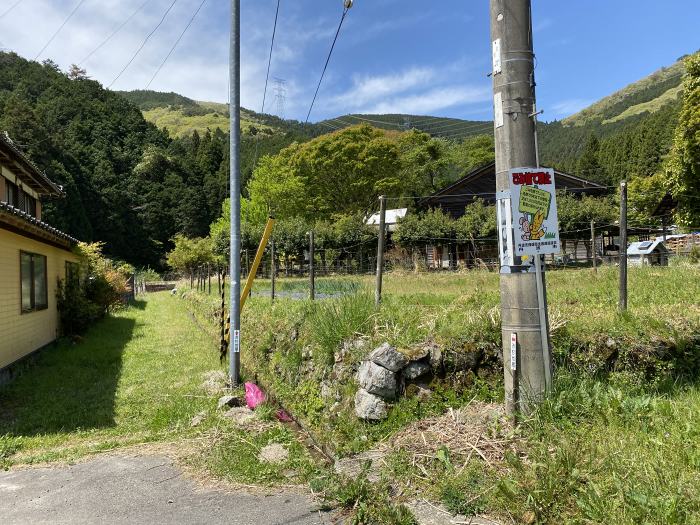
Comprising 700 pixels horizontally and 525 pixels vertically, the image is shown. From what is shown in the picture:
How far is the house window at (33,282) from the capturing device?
9234mm

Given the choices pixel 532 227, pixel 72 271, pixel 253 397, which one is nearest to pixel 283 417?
pixel 253 397

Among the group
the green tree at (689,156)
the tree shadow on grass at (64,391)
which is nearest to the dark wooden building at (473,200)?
the green tree at (689,156)

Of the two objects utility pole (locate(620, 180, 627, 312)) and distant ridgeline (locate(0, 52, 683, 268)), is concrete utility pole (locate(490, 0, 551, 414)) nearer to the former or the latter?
utility pole (locate(620, 180, 627, 312))

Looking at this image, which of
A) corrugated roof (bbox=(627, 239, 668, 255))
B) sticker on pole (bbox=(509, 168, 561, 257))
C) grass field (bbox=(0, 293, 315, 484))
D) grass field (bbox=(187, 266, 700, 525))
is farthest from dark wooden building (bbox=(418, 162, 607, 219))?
sticker on pole (bbox=(509, 168, 561, 257))

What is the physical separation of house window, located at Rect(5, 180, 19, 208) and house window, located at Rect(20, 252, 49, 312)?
3.44 meters

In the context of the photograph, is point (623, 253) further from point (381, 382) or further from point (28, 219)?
point (28, 219)

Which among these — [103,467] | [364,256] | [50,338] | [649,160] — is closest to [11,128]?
[364,256]

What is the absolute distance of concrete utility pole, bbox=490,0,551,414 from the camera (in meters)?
3.47

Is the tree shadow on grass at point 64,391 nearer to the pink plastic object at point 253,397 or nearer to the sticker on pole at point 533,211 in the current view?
the pink plastic object at point 253,397

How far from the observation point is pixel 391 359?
13.8 ft

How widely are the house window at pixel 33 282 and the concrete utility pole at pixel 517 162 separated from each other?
930cm

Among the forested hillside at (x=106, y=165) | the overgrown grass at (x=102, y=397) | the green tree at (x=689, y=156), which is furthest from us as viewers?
the forested hillside at (x=106, y=165)

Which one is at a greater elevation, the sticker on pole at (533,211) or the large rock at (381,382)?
the sticker on pole at (533,211)

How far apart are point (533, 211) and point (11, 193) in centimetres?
1480
